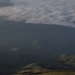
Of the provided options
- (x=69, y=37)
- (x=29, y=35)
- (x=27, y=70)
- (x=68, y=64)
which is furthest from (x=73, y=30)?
(x=27, y=70)

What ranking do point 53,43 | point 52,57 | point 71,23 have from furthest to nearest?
point 71,23 < point 53,43 < point 52,57

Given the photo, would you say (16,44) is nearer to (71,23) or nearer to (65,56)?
(65,56)

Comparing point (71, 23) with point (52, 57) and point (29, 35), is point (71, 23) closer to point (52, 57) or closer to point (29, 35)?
point (29, 35)

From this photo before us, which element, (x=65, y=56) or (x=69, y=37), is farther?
(x=69, y=37)

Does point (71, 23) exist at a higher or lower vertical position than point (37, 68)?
higher

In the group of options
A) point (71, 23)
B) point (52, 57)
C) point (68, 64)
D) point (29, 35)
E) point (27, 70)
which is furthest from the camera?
point (71, 23)

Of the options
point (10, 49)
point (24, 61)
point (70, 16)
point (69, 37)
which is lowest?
point (24, 61)
